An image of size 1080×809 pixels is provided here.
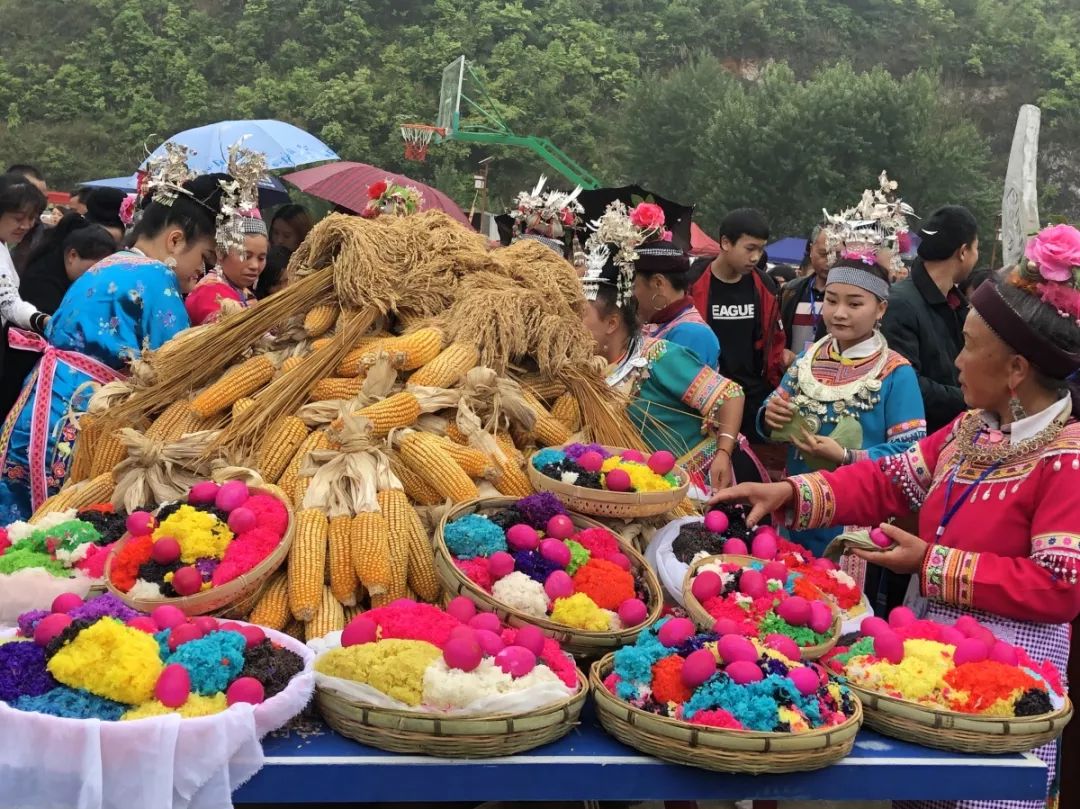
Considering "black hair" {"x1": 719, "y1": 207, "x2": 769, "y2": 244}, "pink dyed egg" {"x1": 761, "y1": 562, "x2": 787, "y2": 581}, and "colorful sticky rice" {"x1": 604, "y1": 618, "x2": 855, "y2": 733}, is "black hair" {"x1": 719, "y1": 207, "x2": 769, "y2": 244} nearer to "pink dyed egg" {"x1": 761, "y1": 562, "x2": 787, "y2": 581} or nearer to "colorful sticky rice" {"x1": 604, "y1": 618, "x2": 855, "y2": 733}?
"pink dyed egg" {"x1": 761, "y1": 562, "x2": 787, "y2": 581}

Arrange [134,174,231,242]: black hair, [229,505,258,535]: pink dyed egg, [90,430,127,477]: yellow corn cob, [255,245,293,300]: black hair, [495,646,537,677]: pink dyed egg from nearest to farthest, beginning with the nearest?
1. [495,646,537,677]: pink dyed egg
2. [229,505,258,535]: pink dyed egg
3. [90,430,127,477]: yellow corn cob
4. [134,174,231,242]: black hair
5. [255,245,293,300]: black hair

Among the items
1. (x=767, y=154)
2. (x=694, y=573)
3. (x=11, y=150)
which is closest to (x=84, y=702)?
(x=694, y=573)

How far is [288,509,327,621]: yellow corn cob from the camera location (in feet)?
9.56

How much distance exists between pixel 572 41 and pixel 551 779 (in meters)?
56.9

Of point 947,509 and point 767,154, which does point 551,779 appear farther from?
point 767,154

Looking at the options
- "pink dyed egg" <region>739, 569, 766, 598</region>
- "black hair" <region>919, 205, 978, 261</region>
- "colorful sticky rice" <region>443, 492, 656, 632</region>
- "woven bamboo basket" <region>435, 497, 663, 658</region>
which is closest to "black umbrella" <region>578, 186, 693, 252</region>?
"black hair" <region>919, 205, 978, 261</region>

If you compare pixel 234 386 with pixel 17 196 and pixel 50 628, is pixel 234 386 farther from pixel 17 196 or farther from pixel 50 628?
pixel 17 196

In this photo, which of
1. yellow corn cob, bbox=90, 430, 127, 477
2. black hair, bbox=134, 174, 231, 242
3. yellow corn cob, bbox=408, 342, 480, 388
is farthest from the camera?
black hair, bbox=134, 174, 231, 242

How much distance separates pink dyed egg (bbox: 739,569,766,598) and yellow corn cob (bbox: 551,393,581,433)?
1.16 meters

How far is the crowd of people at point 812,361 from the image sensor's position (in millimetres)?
2826

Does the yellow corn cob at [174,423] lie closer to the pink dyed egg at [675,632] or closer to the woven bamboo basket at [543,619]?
the woven bamboo basket at [543,619]

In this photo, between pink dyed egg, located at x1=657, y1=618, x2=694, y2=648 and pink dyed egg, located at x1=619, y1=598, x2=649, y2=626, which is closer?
pink dyed egg, located at x1=657, y1=618, x2=694, y2=648

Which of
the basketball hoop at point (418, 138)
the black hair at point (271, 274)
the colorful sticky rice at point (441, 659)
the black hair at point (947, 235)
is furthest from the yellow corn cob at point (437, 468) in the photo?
the basketball hoop at point (418, 138)

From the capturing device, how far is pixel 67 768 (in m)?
2.04
